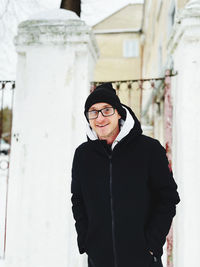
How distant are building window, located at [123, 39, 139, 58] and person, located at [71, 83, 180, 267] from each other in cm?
1711

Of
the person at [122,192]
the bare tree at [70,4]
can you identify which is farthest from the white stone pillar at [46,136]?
the bare tree at [70,4]

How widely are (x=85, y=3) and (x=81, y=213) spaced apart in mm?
5958

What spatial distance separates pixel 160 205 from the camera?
7.18 feet

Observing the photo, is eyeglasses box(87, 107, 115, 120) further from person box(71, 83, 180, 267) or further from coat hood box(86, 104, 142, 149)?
coat hood box(86, 104, 142, 149)

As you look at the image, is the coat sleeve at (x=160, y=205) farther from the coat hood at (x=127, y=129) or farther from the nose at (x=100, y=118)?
the nose at (x=100, y=118)

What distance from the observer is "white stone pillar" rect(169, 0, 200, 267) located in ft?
10.7

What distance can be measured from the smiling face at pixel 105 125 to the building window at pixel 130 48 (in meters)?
17.1

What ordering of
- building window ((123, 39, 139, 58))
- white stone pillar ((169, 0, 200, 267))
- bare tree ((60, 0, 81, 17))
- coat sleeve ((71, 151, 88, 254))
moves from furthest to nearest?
1. building window ((123, 39, 139, 58))
2. bare tree ((60, 0, 81, 17))
3. white stone pillar ((169, 0, 200, 267))
4. coat sleeve ((71, 151, 88, 254))

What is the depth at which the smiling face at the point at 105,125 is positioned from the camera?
2293mm

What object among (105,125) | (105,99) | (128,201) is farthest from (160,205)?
(105,99)

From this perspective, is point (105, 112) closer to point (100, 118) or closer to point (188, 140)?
point (100, 118)

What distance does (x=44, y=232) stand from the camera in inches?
145

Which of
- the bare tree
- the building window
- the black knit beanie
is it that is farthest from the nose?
the building window

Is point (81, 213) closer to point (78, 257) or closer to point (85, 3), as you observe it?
point (78, 257)
